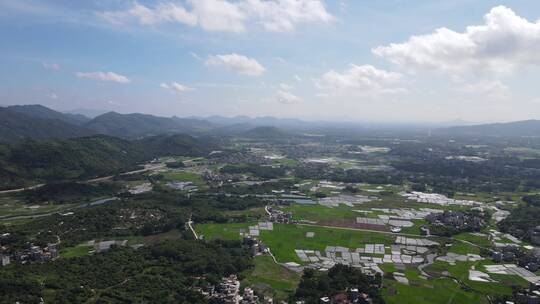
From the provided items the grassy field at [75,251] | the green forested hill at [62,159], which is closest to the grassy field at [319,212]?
the grassy field at [75,251]

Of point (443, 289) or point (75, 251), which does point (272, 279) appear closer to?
point (443, 289)

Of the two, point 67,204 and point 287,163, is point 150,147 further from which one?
point 67,204

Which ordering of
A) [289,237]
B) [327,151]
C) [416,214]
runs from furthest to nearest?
[327,151]
[416,214]
[289,237]

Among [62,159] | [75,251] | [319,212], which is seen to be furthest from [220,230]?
[62,159]

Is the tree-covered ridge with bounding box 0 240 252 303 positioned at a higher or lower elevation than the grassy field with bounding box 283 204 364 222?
higher

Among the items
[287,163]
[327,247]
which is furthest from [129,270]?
[287,163]

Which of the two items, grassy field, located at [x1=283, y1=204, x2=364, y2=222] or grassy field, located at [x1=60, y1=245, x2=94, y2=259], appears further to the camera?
grassy field, located at [x1=283, y1=204, x2=364, y2=222]

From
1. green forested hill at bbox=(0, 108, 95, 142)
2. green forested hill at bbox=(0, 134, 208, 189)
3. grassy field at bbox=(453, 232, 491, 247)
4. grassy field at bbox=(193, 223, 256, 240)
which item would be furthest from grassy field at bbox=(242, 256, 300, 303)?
green forested hill at bbox=(0, 108, 95, 142)

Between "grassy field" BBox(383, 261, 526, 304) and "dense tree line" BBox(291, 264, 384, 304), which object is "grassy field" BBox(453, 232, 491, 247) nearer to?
"grassy field" BBox(383, 261, 526, 304)
